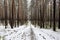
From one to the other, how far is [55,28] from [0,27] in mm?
1655

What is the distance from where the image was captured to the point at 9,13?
175 inches

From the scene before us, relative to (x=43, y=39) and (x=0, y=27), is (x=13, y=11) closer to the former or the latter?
(x=0, y=27)

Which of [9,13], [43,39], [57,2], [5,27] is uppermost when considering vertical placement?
[57,2]

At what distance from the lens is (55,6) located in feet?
16.4

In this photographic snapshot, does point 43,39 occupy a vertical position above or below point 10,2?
below

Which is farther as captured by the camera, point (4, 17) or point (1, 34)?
point (4, 17)

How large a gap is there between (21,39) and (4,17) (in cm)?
96

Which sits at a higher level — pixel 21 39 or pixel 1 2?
pixel 1 2

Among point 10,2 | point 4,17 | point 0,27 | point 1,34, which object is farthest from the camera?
point 10,2

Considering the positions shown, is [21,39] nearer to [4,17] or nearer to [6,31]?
[6,31]

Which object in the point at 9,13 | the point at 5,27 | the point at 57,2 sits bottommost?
the point at 5,27

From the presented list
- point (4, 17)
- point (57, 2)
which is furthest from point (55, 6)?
point (4, 17)

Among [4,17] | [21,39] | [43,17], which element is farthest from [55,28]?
[43,17]

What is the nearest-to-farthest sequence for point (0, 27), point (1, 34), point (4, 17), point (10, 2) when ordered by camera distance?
point (1, 34), point (0, 27), point (4, 17), point (10, 2)
